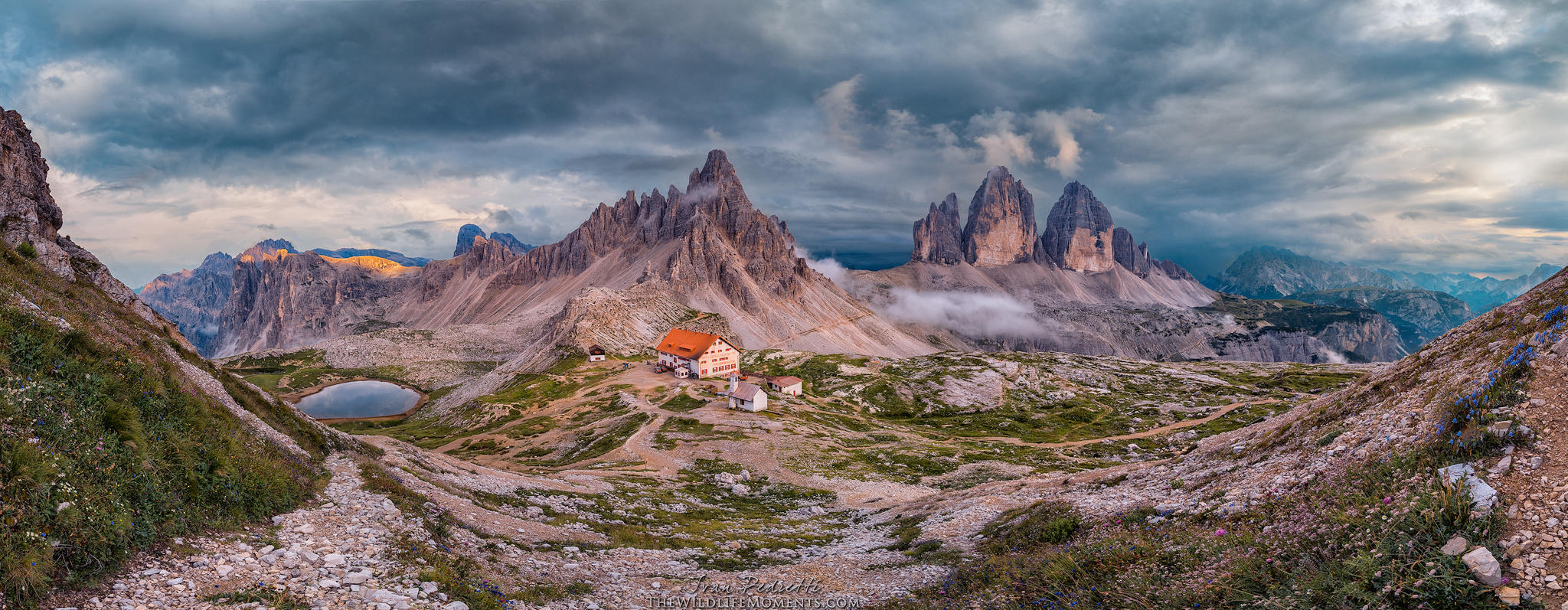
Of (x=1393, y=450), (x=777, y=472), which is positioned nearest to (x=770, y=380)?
(x=777, y=472)

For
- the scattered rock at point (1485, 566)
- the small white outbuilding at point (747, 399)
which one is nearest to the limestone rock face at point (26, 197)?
the scattered rock at point (1485, 566)

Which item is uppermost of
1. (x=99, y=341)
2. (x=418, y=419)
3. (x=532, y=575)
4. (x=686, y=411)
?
(x=99, y=341)

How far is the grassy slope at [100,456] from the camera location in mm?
10750

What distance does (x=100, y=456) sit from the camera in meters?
13.2

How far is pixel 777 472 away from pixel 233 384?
44056 millimetres

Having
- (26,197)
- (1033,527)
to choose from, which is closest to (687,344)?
(26,197)

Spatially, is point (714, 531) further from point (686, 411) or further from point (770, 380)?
point (770, 380)

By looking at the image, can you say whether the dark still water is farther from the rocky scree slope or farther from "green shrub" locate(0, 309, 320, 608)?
the rocky scree slope

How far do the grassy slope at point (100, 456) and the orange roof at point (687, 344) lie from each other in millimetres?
104239

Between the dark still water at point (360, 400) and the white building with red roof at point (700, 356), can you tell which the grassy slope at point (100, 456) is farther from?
the dark still water at point (360, 400)

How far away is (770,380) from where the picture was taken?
116 metres

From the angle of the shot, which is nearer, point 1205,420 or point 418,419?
point 1205,420

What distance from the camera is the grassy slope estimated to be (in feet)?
35.3

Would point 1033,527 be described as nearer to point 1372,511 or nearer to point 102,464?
point 1372,511
